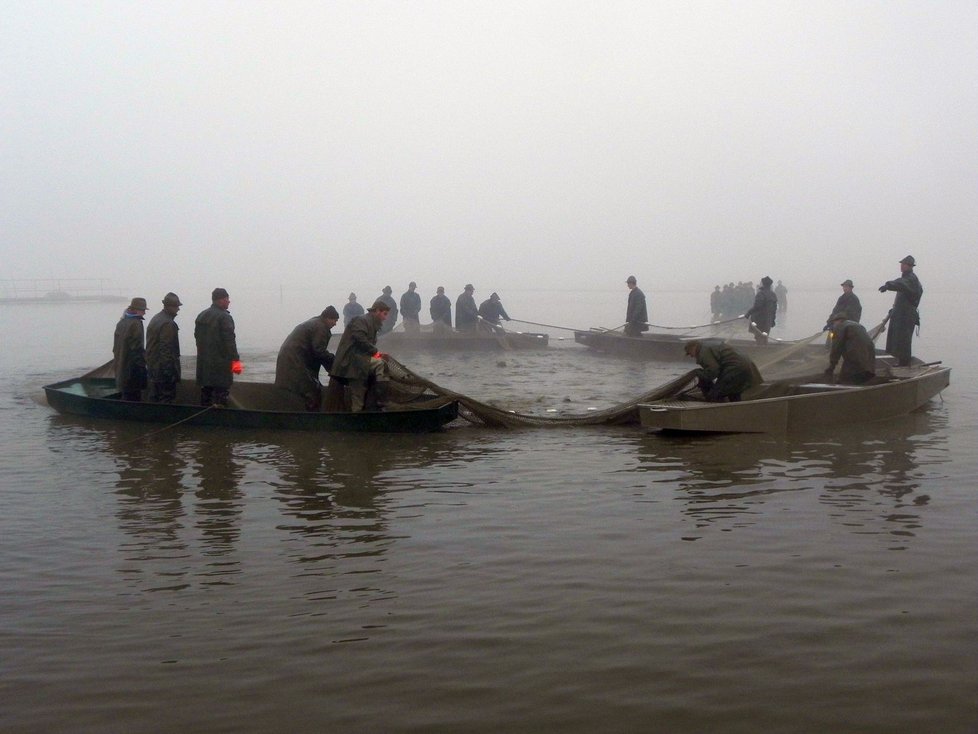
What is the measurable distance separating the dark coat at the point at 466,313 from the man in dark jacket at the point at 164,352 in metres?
13.3

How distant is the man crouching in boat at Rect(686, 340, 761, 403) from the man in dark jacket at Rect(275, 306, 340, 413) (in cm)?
429

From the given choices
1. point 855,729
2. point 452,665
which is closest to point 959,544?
point 855,729

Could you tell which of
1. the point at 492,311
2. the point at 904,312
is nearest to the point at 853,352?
the point at 904,312

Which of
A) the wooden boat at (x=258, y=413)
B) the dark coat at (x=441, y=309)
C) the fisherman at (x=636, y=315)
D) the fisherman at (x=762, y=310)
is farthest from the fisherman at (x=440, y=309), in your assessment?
the wooden boat at (x=258, y=413)

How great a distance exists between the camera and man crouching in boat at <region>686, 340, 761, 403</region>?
411 inches

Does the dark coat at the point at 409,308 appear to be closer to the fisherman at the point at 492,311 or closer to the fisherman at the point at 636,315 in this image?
the fisherman at the point at 492,311

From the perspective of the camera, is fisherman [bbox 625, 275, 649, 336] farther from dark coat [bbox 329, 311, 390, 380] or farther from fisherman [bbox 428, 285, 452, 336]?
dark coat [bbox 329, 311, 390, 380]

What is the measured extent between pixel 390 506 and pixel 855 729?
4.47 metres

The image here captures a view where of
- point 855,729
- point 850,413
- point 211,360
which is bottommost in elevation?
point 855,729

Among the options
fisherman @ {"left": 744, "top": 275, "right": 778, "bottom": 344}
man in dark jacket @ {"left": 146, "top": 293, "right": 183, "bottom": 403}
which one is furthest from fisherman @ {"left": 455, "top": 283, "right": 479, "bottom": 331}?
man in dark jacket @ {"left": 146, "top": 293, "right": 183, "bottom": 403}

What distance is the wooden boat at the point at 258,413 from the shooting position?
10648mm

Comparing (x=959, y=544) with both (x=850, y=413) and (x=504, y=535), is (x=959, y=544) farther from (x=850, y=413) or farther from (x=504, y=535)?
(x=850, y=413)

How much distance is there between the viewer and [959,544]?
20.2 feet

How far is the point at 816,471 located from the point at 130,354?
8411mm
